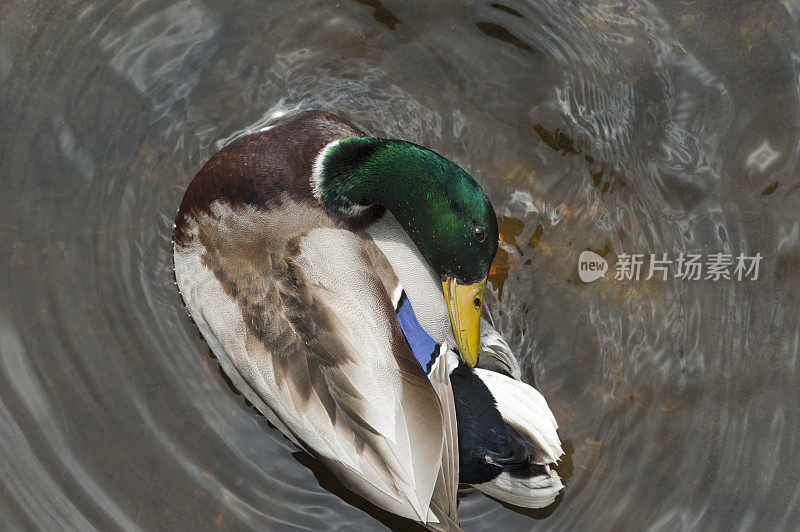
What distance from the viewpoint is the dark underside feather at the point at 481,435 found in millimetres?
2906

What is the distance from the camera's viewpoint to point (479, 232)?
2.62 metres

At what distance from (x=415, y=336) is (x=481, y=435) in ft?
1.45

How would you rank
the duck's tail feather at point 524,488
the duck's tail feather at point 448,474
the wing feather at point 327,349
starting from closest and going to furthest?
the wing feather at point 327,349
the duck's tail feather at point 448,474
the duck's tail feather at point 524,488

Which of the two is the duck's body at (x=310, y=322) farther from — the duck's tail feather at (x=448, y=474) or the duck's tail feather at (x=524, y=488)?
the duck's tail feather at (x=524, y=488)

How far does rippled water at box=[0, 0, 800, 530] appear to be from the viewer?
11.2 ft

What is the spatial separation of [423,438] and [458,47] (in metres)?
2.11

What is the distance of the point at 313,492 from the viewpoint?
11.2ft

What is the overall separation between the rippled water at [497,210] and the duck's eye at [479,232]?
110 cm

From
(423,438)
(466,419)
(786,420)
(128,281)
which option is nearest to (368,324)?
(423,438)

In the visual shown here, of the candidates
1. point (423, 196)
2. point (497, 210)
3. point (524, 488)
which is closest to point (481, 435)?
point (524, 488)

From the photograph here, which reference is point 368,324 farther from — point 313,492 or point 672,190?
point 672,190

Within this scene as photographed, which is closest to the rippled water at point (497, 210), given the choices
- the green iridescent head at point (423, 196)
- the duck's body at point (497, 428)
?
the duck's body at point (497, 428)

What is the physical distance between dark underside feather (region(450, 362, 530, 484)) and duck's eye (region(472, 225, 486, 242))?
1.98ft

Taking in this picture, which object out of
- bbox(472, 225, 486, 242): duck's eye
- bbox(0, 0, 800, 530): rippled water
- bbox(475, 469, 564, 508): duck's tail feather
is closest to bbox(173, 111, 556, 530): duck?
bbox(472, 225, 486, 242): duck's eye
